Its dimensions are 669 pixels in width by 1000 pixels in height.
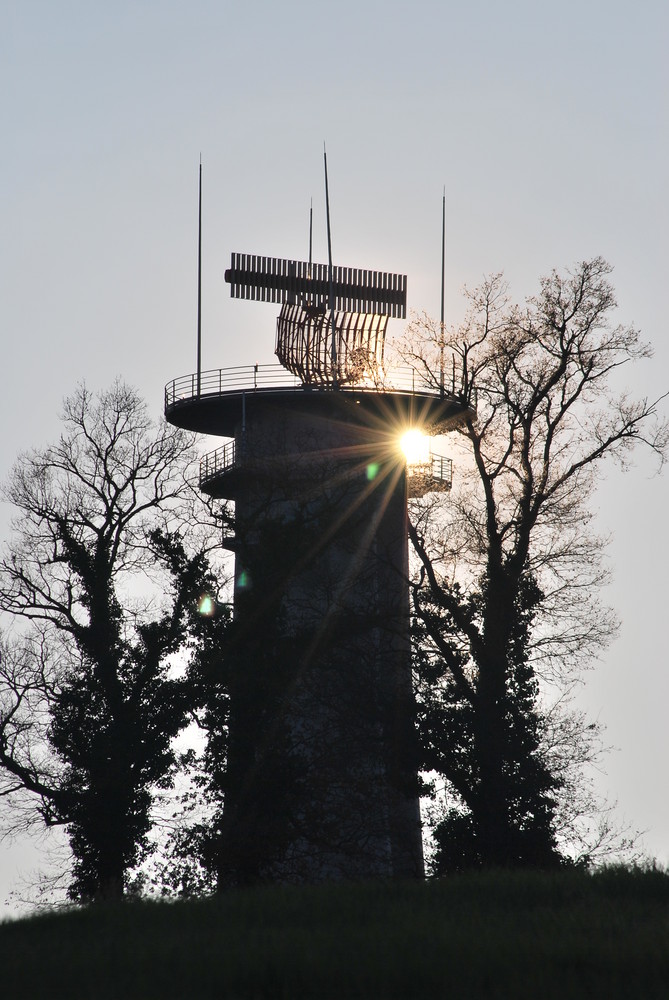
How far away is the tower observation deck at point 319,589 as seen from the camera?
28.5m

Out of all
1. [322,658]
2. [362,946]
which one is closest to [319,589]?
[322,658]

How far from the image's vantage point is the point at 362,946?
13.6 m

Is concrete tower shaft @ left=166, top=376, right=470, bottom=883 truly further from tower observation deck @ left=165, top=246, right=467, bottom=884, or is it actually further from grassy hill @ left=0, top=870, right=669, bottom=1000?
grassy hill @ left=0, top=870, right=669, bottom=1000

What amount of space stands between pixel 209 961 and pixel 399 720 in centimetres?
1799

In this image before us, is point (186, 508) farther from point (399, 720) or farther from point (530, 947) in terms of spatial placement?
point (530, 947)

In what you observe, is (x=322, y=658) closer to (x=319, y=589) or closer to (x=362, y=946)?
(x=319, y=589)

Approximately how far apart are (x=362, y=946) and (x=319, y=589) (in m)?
20.1

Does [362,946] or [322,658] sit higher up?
[322,658]

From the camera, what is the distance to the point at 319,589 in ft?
110

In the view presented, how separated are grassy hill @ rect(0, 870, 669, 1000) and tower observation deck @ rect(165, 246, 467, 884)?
9.99m

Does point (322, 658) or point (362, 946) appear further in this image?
point (322, 658)

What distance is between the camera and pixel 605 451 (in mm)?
32344

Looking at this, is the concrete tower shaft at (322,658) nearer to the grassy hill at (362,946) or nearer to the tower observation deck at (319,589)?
the tower observation deck at (319,589)

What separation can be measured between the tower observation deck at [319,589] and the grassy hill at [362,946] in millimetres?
9987
